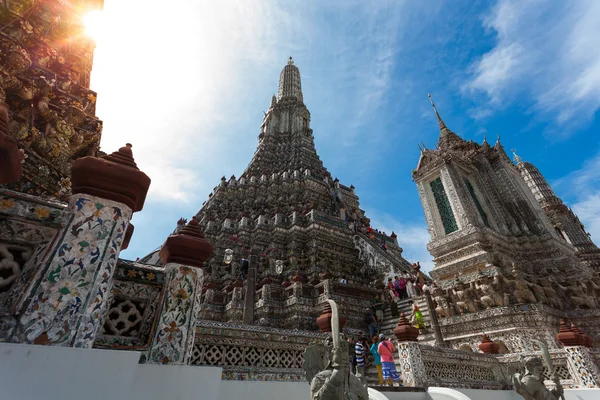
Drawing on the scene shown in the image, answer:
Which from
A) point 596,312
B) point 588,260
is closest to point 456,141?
point 596,312

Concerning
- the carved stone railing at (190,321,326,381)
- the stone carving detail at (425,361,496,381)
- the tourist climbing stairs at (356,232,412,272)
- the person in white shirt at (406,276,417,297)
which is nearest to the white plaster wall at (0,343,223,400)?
the carved stone railing at (190,321,326,381)

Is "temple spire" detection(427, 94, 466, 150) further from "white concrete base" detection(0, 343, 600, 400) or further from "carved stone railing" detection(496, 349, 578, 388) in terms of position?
"white concrete base" detection(0, 343, 600, 400)

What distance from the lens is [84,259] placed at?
1987 millimetres

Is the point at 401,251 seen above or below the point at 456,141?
below

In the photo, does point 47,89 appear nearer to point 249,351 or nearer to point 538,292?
point 249,351

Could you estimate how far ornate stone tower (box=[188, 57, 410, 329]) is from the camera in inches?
550

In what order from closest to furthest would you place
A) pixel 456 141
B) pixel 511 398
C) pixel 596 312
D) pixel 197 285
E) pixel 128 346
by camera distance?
pixel 128 346 → pixel 197 285 → pixel 511 398 → pixel 596 312 → pixel 456 141

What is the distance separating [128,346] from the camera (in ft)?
7.38

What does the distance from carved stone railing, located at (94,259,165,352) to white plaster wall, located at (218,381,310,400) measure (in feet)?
5.50

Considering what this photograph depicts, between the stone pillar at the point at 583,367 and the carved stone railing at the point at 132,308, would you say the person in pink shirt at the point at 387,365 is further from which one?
the carved stone railing at the point at 132,308

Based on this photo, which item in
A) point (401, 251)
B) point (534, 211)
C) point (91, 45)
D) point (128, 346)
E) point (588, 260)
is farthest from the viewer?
point (401, 251)

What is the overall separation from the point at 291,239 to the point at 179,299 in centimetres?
1784

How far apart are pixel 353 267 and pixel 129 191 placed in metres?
19.2

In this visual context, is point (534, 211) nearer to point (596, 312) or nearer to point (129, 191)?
point (596, 312)
